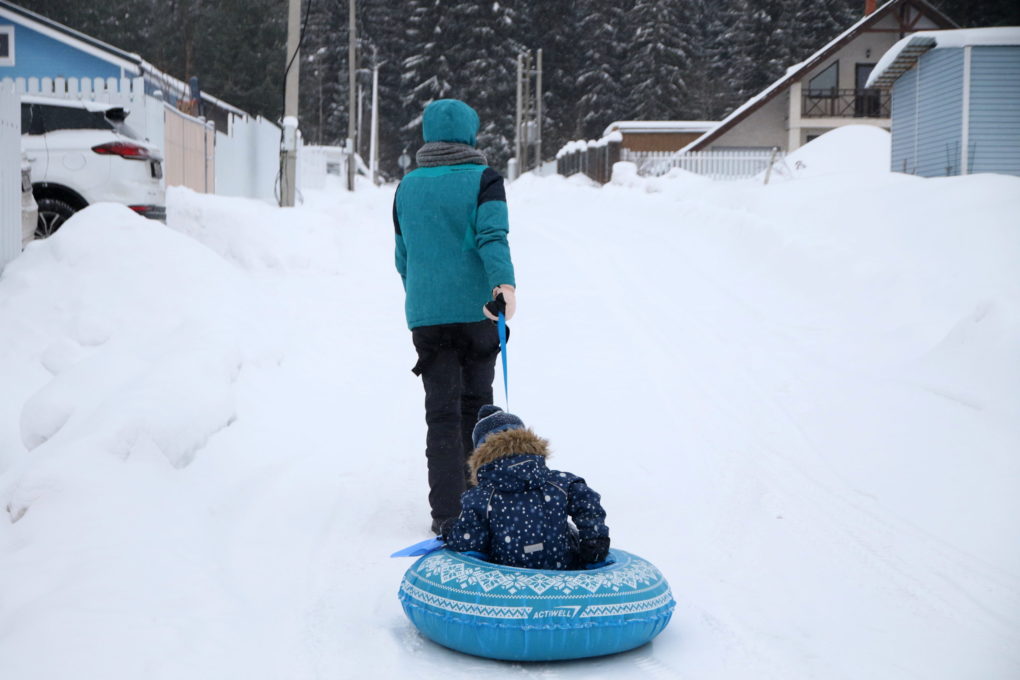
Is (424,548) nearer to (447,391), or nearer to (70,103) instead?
(447,391)

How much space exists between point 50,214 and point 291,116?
709cm

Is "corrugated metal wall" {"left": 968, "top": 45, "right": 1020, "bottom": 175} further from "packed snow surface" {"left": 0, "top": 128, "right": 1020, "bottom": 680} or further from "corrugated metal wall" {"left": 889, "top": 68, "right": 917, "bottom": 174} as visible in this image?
"packed snow surface" {"left": 0, "top": 128, "right": 1020, "bottom": 680}

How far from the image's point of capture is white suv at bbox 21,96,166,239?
11758 mm

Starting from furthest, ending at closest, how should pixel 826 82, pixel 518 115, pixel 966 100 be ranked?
pixel 518 115, pixel 826 82, pixel 966 100

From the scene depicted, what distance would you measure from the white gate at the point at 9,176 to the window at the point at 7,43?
1800 centimetres

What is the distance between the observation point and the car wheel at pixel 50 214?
11.8 metres

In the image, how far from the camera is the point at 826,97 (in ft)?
132

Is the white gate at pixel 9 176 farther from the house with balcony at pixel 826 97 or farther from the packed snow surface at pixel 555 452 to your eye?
the house with balcony at pixel 826 97

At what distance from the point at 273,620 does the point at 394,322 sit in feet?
23.9

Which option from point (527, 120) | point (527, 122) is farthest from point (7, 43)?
point (527, 120)

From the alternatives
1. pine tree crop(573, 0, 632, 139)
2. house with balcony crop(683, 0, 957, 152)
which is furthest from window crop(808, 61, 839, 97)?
pine tree crop(573, 0, 632, 139)

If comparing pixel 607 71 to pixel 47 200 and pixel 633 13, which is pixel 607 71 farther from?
pixel 47 200


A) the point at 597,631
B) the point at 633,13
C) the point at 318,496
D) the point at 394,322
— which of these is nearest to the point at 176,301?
the point at 394,322

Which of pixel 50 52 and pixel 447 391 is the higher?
pixel 50 52
